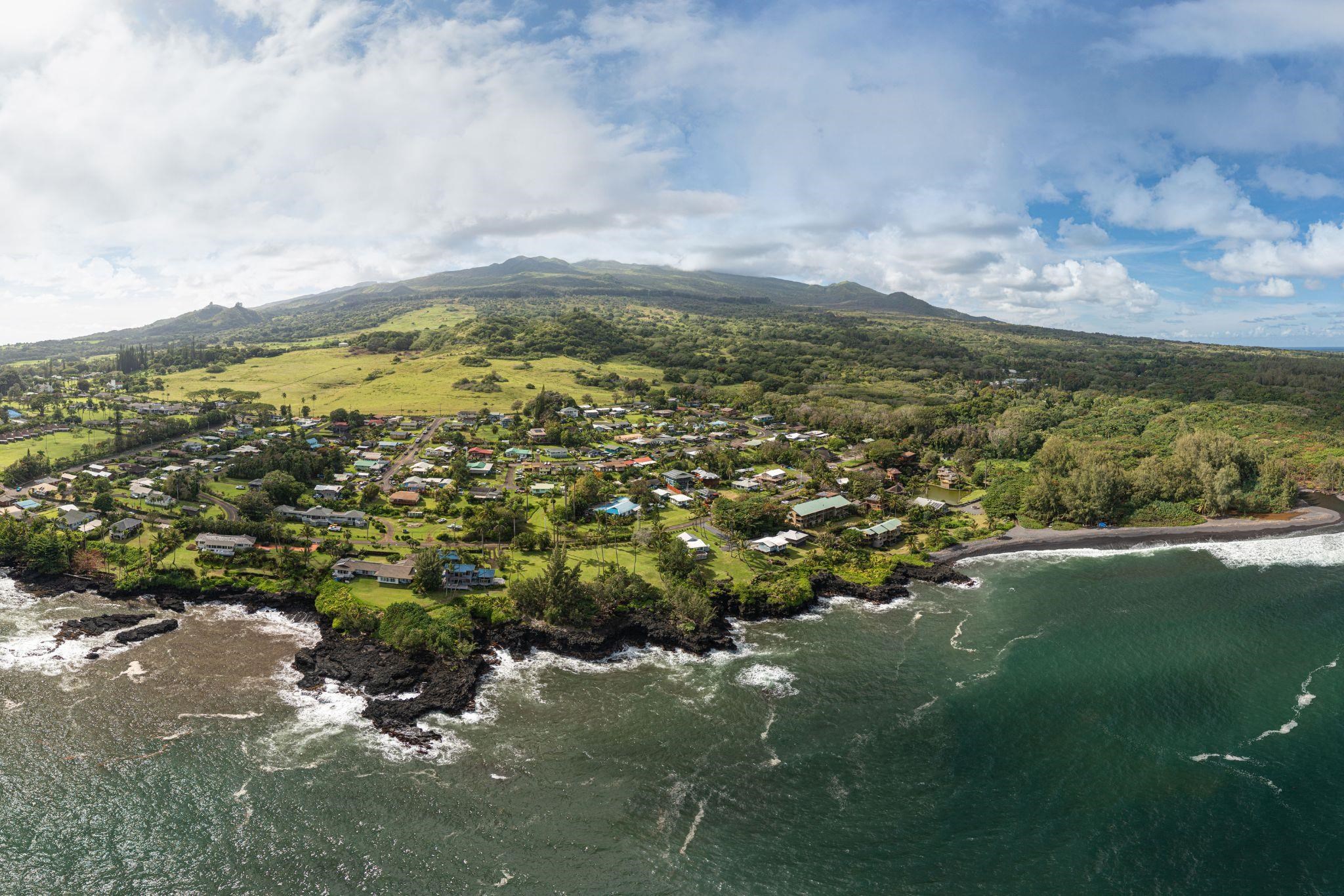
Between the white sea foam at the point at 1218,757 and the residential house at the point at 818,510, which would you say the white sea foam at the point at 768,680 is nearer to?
the white sea foam at the point at 1218,757

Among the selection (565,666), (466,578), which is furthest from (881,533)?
(466,578)

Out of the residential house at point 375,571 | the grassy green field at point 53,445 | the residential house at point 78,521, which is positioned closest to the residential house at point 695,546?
the residential house at point 375,571

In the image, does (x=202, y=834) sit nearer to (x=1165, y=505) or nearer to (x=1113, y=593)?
(x=1113, y=593)

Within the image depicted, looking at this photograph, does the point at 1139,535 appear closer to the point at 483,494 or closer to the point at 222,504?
the point at 483,494

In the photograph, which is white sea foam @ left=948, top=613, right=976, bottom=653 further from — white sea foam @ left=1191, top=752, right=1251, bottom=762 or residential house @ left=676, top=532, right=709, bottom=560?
residential house @ left=676, top=532, right=709, bottom=560

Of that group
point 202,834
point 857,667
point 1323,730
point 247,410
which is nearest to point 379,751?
point 202,834

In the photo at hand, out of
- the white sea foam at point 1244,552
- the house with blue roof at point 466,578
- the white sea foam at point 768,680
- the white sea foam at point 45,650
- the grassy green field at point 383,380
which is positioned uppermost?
the grassy green field at point 383,380
